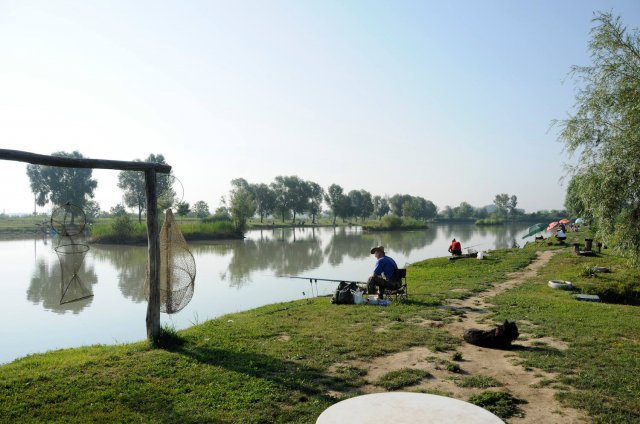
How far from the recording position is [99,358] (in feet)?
23.1

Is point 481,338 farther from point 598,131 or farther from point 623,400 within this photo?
point 598,131

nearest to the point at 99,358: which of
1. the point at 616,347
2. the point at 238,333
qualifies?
the point at 238,333

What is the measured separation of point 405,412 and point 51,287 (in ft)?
65.4

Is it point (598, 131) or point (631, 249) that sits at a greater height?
point (598, 131)

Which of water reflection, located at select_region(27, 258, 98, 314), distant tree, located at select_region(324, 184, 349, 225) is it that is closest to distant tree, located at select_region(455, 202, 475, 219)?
distant tree, located at select_region(324, 184, 349, 225)

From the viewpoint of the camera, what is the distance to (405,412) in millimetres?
3818

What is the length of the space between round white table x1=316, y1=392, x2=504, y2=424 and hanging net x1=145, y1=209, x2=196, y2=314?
5505 mm

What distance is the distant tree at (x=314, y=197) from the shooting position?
10467 cm

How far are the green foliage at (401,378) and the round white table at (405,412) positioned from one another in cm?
200

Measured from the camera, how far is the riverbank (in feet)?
17.6

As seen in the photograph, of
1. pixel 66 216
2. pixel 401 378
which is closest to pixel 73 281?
pixel 66 216

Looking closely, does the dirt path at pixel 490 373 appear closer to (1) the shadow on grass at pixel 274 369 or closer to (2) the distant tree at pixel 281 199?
(1) the shadow on grass at pixel 274 369

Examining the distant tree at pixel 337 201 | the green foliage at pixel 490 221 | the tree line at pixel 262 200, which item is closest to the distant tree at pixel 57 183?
the tree line at pixel 262 200

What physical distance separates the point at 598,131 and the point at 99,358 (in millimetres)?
13588
